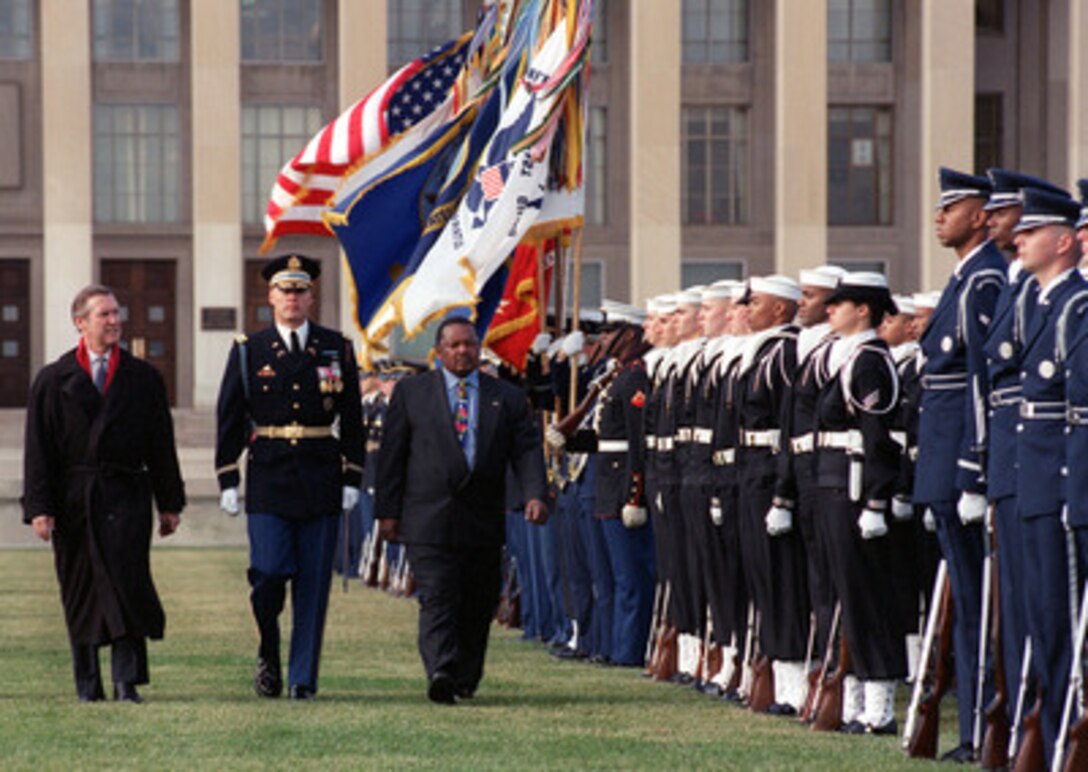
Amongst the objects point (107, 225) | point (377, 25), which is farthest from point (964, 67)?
point (107, 225)

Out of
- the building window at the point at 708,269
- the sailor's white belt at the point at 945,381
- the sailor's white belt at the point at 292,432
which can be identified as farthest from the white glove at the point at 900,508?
the building window at the point at 708,269

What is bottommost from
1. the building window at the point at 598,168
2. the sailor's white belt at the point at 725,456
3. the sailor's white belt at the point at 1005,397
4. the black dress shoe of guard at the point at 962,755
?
the black dress shoe of guard at the point at 962,755

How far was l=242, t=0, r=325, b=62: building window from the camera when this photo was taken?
60.2 m

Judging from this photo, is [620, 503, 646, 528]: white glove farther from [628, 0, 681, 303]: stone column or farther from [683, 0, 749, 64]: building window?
[683, 0, 749, 64]: building window

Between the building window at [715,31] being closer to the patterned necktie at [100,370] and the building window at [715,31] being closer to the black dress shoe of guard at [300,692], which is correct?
the patterned necktie at [100,370]

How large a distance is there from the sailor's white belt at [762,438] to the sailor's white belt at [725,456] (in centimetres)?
34

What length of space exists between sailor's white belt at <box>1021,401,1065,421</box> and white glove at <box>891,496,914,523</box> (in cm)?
258

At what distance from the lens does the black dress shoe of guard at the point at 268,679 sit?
1567 centimetres

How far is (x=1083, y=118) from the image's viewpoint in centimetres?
5838

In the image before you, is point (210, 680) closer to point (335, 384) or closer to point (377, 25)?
point (335, 384)

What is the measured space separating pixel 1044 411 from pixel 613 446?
7.35 m

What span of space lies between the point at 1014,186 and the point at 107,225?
1909 inches

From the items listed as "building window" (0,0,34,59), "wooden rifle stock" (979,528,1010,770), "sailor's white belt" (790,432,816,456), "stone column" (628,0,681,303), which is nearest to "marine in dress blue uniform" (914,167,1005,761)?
"wooden rifle stock" (979,528,1010,770)

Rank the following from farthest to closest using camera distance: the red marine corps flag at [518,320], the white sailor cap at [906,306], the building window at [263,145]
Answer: the building window at [263,145], the red marine corps flag at [518,320], the white sailor cap at [906,306]
